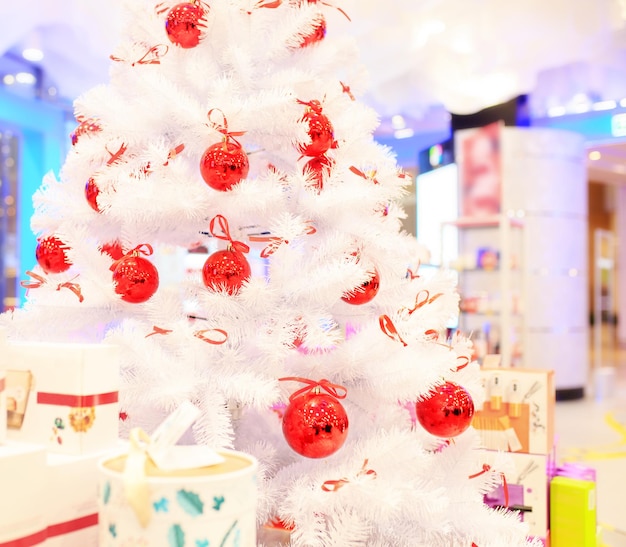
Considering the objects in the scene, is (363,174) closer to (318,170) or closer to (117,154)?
(318,170)

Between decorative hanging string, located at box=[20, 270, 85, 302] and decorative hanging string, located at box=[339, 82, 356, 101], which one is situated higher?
decorative hanging string, located at box=[339, 82, 356, 101]

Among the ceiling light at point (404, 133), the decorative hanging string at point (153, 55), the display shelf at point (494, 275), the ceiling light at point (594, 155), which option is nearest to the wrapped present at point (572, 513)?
the decorative hanging string at point (153, 55)

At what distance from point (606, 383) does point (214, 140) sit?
7.15m

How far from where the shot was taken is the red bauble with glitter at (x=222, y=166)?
143cm

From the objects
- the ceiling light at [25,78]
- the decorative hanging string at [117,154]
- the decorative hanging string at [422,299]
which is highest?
the ceiling light at [25,78]

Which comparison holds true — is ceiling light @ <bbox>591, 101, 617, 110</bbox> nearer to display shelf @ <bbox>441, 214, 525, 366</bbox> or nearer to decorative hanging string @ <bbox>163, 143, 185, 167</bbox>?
display shelf @ <bbox>441, 214, 525, 366</bbox>

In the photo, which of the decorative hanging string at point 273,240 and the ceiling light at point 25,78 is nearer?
the decorative hanging string at point 273,240

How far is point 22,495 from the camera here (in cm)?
103

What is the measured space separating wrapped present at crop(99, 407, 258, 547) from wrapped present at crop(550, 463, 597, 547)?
159 cm

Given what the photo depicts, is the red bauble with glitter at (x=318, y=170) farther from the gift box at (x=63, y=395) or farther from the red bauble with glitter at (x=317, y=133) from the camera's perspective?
the gift box at (x=63, y=395)

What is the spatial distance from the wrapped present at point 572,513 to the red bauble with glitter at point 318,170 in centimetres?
142

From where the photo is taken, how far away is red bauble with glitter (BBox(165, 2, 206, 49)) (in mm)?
1553

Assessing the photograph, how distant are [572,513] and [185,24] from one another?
190 centimetres

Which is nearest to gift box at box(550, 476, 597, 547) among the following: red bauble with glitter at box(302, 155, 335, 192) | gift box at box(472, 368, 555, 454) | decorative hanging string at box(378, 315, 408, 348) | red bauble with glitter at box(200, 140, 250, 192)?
gift box at box(472, 368, 555, 454)
